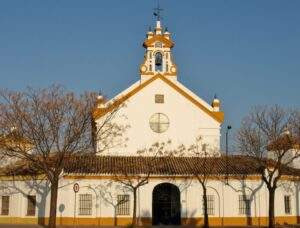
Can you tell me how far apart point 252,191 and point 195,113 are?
10139mm

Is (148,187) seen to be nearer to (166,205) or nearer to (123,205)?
(123,205)

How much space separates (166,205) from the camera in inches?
1882

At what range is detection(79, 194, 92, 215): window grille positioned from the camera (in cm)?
4494

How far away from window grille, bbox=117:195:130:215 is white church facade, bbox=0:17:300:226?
2cm

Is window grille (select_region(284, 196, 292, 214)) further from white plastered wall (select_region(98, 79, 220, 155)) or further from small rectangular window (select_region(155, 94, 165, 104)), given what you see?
small rectangular window (select_region(155, 94, 165, 104))

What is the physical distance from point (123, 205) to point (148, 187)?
8.93 ft

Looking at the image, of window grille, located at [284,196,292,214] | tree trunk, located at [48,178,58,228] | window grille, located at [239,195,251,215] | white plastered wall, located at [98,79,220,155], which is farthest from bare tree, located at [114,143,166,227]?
window grille, located at [284,196,292,214]

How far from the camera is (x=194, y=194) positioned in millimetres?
46031

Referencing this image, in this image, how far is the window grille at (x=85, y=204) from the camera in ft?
147

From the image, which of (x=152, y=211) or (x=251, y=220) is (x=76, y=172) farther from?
(x=251, y=220)

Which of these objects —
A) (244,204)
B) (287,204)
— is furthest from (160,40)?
(287,204)

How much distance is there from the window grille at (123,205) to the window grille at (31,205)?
7.53 m

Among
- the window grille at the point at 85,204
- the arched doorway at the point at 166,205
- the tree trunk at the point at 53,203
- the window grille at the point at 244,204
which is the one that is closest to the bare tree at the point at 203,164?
the arched doorway at the point at 166,205

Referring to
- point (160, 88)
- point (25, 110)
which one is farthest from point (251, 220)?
point (25, 110)
